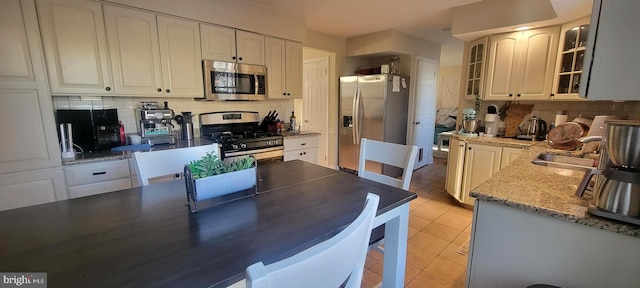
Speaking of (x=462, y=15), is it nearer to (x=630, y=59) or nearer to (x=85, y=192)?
(x=630, y=59)

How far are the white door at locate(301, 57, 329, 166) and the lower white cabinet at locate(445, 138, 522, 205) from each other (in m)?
2.11

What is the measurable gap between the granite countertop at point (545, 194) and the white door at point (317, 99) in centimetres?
320

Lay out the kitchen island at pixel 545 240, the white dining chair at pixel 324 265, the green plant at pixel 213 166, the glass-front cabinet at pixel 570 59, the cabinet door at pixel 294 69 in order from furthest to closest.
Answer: the cabinet door at pixel 294 69 → the glass-front cabinet at pixel 570 59 → the green plant at pixel 213 166 → the kitchen island at pixel 545 240 → the white dining chair at pixel 324 265

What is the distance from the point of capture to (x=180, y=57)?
8.59ft

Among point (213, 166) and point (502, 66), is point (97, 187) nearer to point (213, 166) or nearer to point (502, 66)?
point (213, 166)

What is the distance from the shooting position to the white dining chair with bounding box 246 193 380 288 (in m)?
0.44

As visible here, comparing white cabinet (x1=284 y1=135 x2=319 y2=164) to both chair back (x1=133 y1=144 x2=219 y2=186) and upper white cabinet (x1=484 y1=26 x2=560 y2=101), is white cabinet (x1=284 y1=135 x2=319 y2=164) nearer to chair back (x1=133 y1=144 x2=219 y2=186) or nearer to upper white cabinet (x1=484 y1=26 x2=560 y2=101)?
chair back (x1=133 y1=144 x2=219 y2=186)

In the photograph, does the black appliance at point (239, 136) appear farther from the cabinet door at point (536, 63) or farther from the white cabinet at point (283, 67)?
the cabinet door at point (536, 63)

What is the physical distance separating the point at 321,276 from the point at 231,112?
9.79 feet

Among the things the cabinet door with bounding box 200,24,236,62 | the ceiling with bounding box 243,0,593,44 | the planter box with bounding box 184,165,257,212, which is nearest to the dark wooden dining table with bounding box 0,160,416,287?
the planter box with bounding box 184,165,257,212

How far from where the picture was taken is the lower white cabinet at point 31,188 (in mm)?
1823

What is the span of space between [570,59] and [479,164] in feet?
4.15

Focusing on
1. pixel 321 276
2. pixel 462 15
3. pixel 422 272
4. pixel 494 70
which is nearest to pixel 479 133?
pixel 494 70

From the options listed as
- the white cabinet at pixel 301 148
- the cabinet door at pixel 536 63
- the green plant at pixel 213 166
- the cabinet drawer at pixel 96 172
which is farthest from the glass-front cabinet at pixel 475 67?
the cabinet drawer at pixel 96 172
